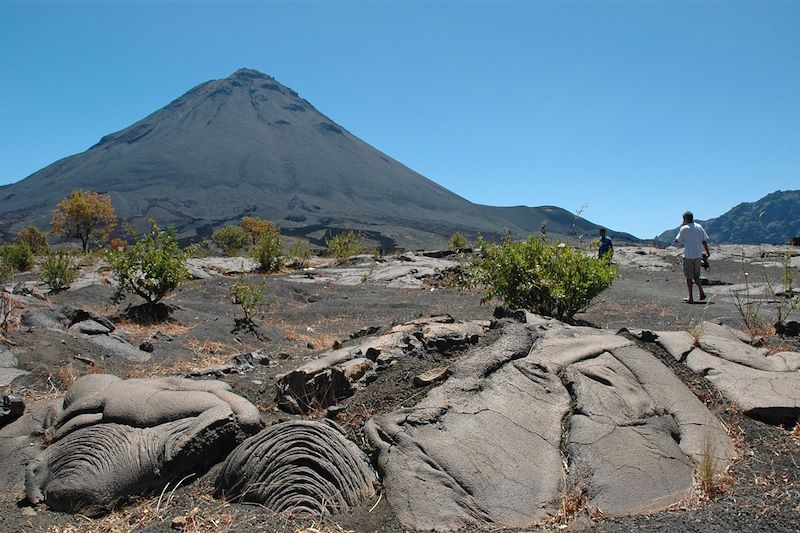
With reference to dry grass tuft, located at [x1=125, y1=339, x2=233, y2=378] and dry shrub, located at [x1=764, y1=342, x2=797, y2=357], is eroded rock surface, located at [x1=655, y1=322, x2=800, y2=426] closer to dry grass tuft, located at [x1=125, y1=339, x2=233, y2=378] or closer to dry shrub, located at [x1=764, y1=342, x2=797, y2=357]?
dry shrub, located at [x1=764, y1=342, x2=797, y2=357]

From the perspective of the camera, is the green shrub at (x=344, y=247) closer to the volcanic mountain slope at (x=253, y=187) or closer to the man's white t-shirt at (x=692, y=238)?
the man's white t-shirt at (x=692, y=238)

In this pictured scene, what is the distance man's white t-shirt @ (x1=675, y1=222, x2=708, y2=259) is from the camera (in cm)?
1103

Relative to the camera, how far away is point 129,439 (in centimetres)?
419

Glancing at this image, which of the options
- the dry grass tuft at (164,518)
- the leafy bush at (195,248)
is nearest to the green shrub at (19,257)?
the leafy bush at (195,248)

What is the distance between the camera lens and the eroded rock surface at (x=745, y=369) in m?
4.58

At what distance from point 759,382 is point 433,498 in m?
3.19

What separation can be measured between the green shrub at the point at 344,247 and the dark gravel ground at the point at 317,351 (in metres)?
11.4

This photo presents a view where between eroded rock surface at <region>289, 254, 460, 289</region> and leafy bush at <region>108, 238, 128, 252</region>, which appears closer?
leafy bush at <region>108, 238, 128, 252</region>

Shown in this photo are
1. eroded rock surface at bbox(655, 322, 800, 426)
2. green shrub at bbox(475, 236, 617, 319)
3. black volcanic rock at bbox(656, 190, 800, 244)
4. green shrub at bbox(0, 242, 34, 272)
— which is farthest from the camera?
green shrub at bbox(0, 242, 34, 272)

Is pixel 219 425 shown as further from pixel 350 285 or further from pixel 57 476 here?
pixel 350 285

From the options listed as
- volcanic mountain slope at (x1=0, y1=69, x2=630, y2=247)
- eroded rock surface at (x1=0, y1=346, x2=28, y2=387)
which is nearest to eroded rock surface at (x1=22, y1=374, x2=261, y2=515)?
eroded rock surface at (x1=0, y1=346, x2=28, y2=387)

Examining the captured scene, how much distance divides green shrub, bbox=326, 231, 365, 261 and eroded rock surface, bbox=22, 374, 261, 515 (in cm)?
1928

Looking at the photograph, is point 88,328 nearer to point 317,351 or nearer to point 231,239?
point 317,351

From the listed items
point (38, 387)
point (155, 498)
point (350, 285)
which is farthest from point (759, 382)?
point (350, 285)
